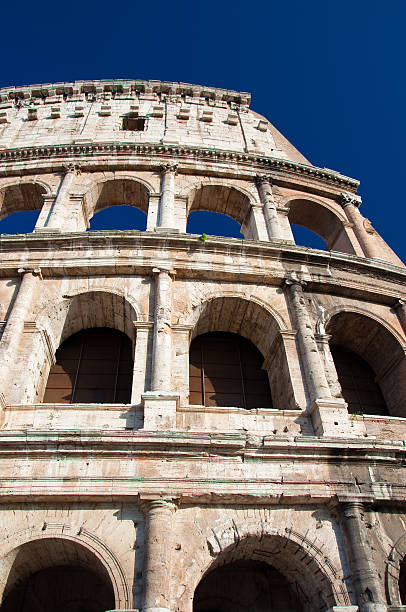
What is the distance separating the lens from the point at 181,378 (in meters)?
A: 8.87

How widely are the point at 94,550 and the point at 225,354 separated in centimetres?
528

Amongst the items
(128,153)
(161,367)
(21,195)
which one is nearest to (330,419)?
(161,367)

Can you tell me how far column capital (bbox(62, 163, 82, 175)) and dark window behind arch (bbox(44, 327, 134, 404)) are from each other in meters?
5.31

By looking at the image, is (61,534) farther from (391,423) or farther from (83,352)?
(391,423)

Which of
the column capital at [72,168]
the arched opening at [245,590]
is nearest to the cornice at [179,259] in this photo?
the column capital at [72,168]

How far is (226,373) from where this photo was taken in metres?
10.5

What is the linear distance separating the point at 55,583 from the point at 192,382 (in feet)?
14.2

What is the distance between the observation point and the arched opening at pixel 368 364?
34.8ft

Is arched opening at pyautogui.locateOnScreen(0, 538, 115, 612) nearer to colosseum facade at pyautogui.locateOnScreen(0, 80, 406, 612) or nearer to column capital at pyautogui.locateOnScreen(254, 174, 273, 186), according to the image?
colosseum facade at pyautogui.locateOnScreen(0, 80, 406, 612)

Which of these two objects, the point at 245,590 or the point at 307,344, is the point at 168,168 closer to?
the point at 307,344

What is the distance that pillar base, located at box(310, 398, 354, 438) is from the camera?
26.4 feet

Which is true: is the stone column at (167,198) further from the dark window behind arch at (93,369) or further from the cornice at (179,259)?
the dark window behind arch at (93,369)

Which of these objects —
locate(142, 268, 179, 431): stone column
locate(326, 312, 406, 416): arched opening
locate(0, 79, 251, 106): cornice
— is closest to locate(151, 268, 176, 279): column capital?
locate(142, 268, 179, 431): stone column

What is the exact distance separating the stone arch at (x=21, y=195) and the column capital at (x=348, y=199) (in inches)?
346
